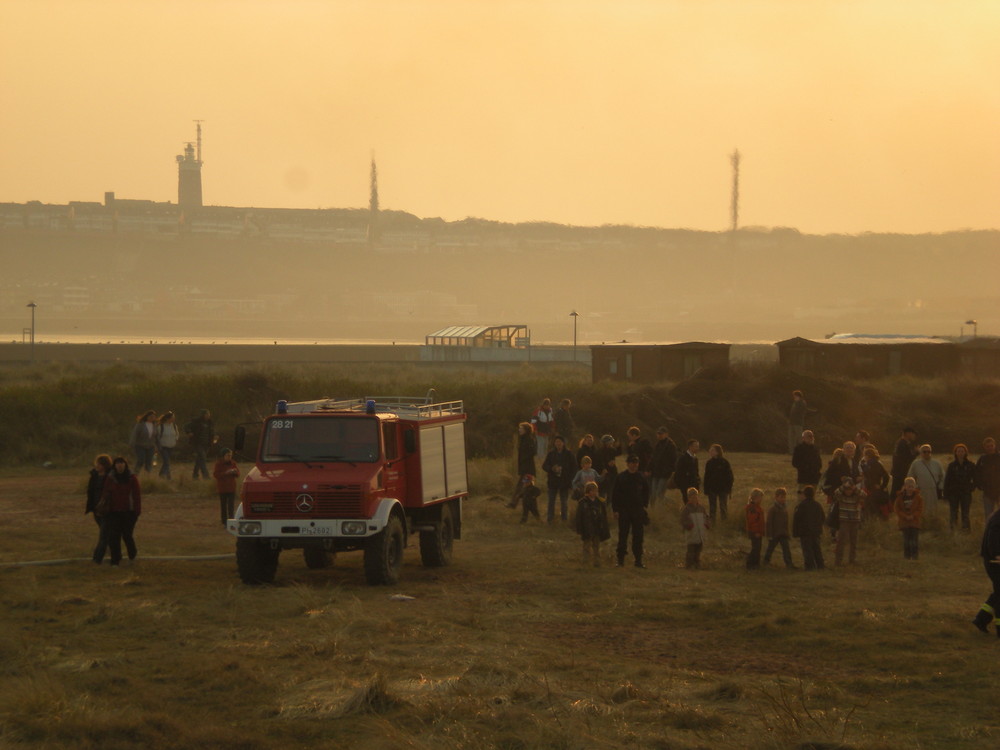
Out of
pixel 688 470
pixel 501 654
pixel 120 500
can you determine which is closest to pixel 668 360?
pixel 688 470

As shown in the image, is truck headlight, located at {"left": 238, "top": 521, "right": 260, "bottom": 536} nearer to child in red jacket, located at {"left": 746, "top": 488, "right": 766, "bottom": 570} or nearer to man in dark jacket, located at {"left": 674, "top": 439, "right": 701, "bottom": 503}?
child in red jacket, located at {"left": 746, "top": 488, "right": 766, "bottom": 570}

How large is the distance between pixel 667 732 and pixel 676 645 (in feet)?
9.89

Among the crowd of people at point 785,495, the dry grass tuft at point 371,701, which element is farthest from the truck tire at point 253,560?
the dry grass tuft at point 371,701

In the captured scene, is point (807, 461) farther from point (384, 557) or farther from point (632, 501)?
point (384, 557)

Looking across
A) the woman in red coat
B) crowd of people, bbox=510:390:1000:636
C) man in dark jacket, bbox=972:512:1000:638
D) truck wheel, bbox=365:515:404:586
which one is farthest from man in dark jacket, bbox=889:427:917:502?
the woman in red coat

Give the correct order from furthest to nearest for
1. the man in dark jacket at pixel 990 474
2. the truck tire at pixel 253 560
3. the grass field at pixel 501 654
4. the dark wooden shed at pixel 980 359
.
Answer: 1. the dark wooden shed at pixel 980 359
2. the man in dark jacket at pixel 990 474
3. the truck tire at pixel 253 560
4. the grass field at pixel 501 654

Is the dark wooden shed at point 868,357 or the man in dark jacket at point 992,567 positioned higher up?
the dark wooden shed at point 868,357

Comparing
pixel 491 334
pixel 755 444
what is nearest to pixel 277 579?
pixel 755 444

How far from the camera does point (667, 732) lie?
8.39m

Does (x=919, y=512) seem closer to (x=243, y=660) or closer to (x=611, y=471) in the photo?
(x=611, y=471)

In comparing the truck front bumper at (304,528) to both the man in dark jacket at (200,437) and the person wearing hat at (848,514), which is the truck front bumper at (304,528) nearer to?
the person wearing hat at (848,514)

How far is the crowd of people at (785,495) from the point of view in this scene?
15.1 metres

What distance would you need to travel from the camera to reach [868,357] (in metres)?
50.5

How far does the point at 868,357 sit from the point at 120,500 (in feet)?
133
